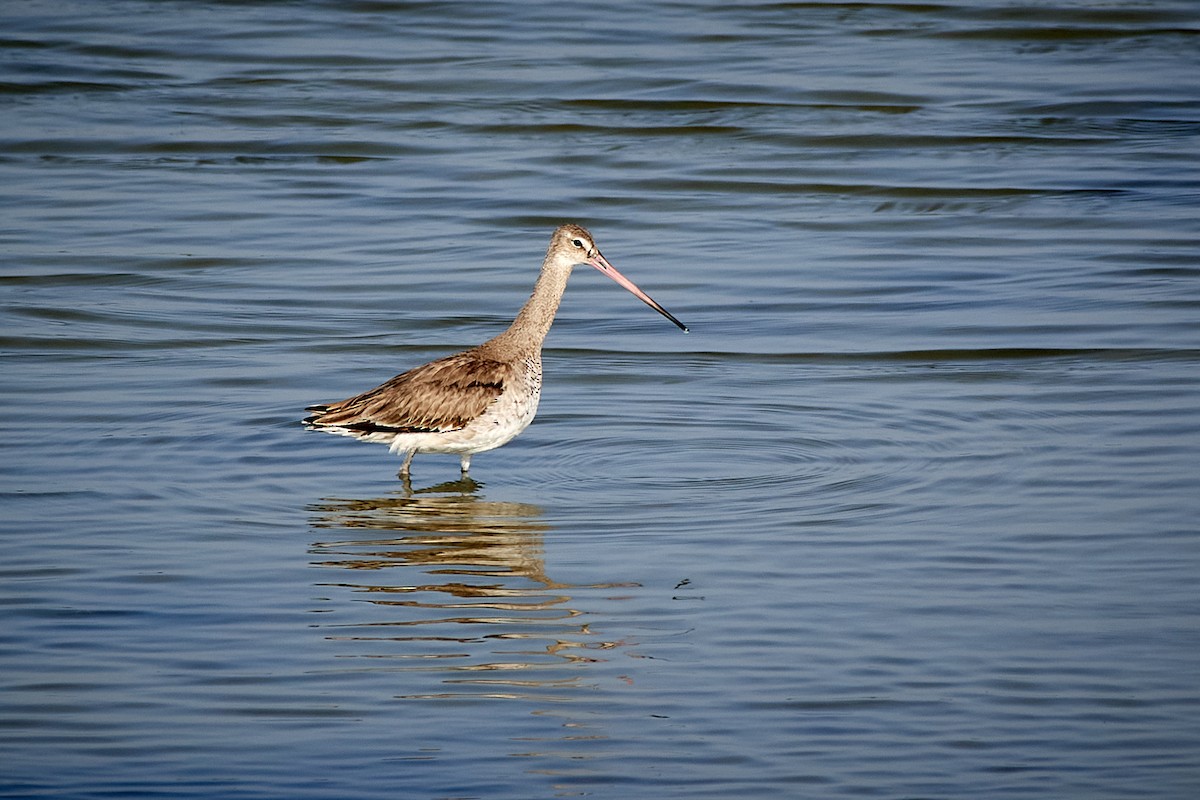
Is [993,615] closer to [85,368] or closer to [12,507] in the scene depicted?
[12,507]

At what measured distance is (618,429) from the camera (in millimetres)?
9641

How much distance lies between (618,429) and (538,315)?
74 cm

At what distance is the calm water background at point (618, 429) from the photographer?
18.5 ft

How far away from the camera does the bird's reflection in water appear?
6113mm

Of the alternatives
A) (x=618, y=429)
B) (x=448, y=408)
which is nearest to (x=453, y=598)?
(x=448, y=408)

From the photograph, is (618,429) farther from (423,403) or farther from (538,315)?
(423,403)

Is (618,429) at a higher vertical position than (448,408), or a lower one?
lower

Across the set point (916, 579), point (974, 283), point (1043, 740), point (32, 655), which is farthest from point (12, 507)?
point (974, 283)

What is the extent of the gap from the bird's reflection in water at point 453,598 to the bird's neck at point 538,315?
1.11 m

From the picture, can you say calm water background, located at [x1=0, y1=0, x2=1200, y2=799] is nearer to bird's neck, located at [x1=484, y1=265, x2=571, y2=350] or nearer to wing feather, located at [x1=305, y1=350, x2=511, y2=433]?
wing feather, located at [x1=305, y1=350, x2=511, y2=433]

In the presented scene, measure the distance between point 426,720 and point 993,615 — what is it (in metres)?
2.16

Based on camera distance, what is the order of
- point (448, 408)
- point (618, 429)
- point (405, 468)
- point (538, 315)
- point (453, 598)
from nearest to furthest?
1. point (453, 598)
2. point (448, 408)
3. point (405, 468)
4. point (538, 315)
5. point (618, 429)

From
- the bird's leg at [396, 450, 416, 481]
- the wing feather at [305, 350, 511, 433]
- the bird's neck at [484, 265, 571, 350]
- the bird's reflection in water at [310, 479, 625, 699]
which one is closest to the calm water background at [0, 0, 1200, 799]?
the bird's reflection in water at [310, 479, 625, 699]

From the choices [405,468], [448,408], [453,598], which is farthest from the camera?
[405,468]
